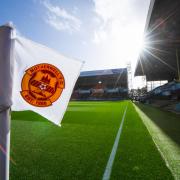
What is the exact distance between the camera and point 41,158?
13.6ft

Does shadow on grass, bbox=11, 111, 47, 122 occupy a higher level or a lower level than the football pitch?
higher

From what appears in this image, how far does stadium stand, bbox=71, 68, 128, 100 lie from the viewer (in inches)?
2940

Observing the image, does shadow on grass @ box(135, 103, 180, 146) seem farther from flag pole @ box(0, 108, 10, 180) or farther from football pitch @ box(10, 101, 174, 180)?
flag pole @ box(0, 108, 10, 180)

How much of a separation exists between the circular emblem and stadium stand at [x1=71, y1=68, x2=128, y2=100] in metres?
71.5

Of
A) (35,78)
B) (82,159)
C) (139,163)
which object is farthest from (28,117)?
(35,78)

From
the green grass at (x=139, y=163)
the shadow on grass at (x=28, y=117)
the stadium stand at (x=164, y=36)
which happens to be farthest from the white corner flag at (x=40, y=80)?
the stadium stand at (x=164, y=36)

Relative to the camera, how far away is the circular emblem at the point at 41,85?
175 centimetres

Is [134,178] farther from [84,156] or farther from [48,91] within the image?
[48,91]

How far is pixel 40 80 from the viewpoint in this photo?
1772mm

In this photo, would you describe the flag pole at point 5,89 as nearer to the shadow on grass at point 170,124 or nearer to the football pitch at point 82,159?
the football pitch at point 82,159

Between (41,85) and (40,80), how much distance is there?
43 millimetres

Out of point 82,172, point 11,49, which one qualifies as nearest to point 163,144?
point 82,172

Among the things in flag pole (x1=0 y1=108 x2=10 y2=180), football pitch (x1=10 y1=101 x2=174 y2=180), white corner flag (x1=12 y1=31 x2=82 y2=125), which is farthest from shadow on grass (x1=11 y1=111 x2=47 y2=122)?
flag pole (x1=0 y1=108 x2=10 y2=180)

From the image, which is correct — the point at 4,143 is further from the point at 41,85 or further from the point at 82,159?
the point at 82,159
